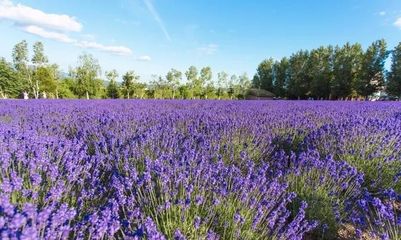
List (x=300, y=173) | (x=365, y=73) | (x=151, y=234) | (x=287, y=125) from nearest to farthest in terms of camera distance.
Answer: (x=151, y=234), (x=300, y=173), (x=287, y=125), (x=365, y=73)

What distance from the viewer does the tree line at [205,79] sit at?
103 feet

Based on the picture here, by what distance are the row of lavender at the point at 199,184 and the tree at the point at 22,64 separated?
A: 115 ft

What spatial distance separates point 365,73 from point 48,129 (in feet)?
109

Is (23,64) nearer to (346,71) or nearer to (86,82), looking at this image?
(86,82)

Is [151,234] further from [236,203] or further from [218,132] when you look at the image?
[218,132]

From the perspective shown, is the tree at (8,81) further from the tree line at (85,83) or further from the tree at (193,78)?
the tree at (193,78)

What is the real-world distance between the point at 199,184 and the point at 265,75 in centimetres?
4836

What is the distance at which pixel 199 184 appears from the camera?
7.49ft

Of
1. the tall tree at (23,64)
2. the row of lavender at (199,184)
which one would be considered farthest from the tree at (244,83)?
the row of lavender at (199,184)

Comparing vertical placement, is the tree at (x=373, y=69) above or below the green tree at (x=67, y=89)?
above

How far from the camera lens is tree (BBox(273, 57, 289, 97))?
42.8 m

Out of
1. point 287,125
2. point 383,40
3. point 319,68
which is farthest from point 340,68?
point 287,125

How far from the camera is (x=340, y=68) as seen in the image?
3316cm

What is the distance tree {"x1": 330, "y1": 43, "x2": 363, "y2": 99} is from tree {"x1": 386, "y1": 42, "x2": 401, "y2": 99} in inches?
114
